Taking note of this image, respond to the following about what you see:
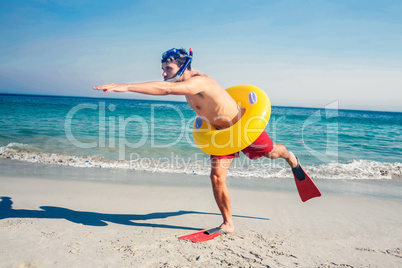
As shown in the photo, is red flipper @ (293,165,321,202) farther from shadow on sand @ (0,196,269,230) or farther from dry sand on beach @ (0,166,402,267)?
shadow on sand @ (0,196,269,230)

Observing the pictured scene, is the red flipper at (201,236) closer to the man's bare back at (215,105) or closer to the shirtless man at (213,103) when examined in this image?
the shirtless man at (213,103)

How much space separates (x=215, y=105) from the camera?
2.94 metres

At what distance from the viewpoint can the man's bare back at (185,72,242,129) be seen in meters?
2.79

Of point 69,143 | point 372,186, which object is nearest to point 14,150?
point 69,143

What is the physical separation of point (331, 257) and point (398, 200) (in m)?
2.94

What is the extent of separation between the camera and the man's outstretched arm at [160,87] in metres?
2.01

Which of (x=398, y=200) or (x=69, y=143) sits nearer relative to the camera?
(x=398, y=200)

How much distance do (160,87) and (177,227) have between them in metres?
1.71

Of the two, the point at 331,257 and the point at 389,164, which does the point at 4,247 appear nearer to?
the point at 331,257

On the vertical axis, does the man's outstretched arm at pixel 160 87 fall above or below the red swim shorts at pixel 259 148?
above

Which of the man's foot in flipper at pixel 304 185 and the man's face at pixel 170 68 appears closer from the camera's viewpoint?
the man's face at pixel 170 68

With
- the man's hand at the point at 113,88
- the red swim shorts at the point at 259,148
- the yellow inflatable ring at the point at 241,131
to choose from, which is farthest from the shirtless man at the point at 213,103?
the man's hand at the point at 113,88

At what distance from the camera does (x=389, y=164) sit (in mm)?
7992

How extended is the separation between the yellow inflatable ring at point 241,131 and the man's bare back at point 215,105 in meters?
0.10
